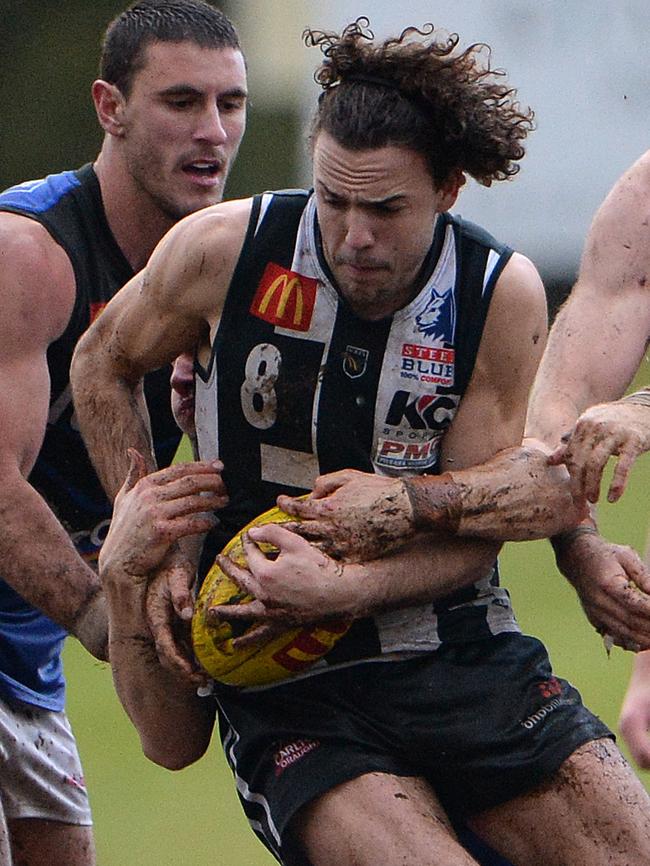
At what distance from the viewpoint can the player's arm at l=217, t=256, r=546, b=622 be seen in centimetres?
338

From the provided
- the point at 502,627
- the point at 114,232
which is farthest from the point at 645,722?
the point at 114,232

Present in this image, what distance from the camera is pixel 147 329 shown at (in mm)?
3748

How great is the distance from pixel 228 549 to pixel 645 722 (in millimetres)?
1196

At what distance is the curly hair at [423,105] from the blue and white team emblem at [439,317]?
25cm

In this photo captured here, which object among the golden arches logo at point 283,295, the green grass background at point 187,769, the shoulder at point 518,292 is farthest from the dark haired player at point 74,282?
the green grass background at point 187,769

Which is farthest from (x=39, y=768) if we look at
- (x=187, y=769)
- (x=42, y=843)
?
(x=187, y=769)

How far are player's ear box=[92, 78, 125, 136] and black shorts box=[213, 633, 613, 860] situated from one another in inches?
81.0

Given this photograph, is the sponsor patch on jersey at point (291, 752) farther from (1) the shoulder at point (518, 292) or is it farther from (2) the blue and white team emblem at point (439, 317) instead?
(1) the shoulder at point (518, 292)

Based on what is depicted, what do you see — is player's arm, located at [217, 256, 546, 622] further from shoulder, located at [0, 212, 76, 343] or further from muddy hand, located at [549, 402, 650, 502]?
shoulder, located at [0, 212, 76, 343]

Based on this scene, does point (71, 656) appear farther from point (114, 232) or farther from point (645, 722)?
point (645, 722)

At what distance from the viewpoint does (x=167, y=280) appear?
3.69 metres

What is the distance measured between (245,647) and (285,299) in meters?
0.76

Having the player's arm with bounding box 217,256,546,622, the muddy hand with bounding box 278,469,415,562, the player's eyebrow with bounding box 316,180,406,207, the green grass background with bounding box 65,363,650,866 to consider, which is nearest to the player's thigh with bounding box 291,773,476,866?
the player's arm with bounding box 217,256,546,622

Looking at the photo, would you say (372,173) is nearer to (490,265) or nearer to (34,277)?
(490,265)
